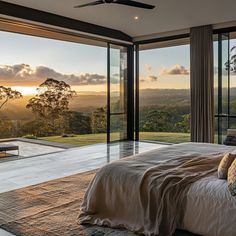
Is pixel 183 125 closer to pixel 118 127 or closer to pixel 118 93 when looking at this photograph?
pixel 118 127

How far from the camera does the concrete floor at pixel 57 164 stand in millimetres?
4664

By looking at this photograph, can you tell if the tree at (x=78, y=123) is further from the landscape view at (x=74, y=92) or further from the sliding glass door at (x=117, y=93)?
the sliding glass door at (x=117, y=93)

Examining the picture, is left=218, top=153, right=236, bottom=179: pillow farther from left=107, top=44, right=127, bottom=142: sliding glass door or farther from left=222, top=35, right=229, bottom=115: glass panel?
left=107, top=44, right=127, bottom=142: sliding glass door

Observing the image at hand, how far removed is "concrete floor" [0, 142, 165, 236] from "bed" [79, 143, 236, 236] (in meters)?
1.78

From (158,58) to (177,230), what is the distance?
8.47 m

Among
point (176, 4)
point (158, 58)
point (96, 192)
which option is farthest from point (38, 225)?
point (158, 58)

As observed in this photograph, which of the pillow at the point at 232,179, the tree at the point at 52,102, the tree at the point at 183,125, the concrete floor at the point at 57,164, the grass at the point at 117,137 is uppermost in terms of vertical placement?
the tree at the point at 52,102

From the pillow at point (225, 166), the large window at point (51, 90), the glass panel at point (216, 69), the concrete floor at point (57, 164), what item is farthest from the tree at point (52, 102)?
the pillow at point (225, 166)

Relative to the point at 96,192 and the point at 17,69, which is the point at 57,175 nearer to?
the point at 96,192

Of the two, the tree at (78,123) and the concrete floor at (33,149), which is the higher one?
the tree at (78,123)

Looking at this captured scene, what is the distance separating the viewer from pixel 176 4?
232 inches

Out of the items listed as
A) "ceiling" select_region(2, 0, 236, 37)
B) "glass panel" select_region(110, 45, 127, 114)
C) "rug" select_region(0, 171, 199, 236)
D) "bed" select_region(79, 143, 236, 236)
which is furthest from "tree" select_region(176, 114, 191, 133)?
"bed" select_region(79, 143, 236, 236)

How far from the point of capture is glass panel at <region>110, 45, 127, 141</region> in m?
8.52

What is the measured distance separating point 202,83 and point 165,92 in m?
3.54
